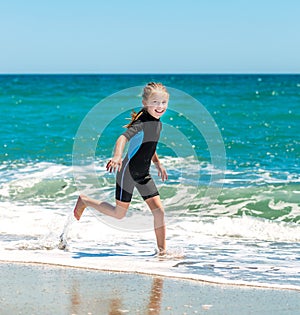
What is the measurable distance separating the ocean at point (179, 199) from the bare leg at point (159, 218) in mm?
131

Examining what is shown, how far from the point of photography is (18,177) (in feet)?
40.0

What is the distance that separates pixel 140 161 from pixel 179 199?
4.83 metres

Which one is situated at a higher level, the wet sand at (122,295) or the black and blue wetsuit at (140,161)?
the black and blue wetsuit at (140,161)

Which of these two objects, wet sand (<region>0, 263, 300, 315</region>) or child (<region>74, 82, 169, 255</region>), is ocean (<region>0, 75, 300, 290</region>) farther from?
child (<region>74, 82, 169, 255</region>)

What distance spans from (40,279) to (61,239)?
1.33 metres

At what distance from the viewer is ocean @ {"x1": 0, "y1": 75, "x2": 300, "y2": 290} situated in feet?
20.5

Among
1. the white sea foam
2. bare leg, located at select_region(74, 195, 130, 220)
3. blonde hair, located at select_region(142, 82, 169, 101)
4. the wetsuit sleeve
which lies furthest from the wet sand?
blonde hair, located at select_region(142, 82, 169, 101)

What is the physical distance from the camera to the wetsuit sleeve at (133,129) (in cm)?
562

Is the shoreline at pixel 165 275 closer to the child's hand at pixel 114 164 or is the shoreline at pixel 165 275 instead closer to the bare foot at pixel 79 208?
the bare foot at pixel 79 208

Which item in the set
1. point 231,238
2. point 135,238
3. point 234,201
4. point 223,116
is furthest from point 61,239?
point 223,116

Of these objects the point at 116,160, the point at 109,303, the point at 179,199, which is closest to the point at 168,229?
the point at 179,199

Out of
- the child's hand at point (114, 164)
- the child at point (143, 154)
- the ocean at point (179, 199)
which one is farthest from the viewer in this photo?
the ocean at point (179, 199)

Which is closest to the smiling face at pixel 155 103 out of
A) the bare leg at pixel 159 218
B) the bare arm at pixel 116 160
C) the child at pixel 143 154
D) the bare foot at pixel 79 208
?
the child at pixel 143 154

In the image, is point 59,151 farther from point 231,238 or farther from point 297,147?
point 231,238
